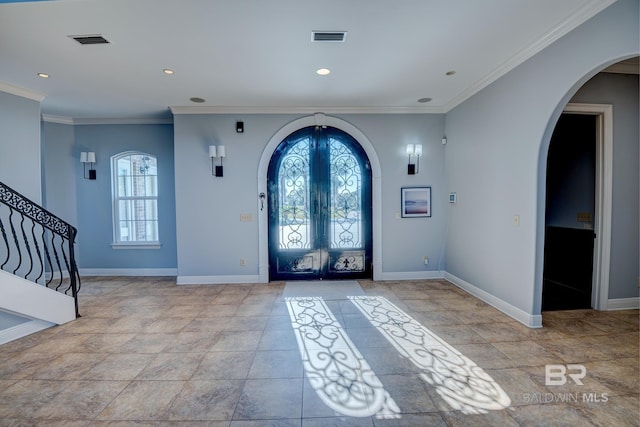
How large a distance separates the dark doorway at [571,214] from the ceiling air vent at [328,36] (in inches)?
118

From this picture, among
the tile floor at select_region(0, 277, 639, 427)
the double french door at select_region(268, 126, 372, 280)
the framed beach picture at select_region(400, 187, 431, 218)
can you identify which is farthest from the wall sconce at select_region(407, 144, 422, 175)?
the tile floor at select_region(0, 277, 639, 427)

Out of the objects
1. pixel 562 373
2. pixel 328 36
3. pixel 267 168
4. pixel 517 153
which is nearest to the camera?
pixel 562 373

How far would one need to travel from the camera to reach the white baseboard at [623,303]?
347 cm

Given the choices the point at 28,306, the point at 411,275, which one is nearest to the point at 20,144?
the point at 28,306

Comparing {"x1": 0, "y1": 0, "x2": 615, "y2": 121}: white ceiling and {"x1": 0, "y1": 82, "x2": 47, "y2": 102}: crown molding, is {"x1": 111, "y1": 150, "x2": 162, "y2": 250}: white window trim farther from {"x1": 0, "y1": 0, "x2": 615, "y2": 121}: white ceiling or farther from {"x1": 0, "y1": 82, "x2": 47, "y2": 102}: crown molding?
{"x1": 0, "y1": 82, "x2": 47, "y2": 102}: crown molding

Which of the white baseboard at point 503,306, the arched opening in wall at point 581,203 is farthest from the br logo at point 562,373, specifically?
the arched opening in wall at point 581,203

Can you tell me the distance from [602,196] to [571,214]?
2.39ft

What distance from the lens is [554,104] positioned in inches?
107

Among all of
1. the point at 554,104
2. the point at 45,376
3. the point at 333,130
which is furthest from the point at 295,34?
the point at 45,376

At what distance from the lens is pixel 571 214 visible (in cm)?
409

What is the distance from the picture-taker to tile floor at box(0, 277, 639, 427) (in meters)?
1.85

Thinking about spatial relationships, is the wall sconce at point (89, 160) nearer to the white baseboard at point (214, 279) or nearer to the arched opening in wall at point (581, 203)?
the white baseboard at point (214, 279)

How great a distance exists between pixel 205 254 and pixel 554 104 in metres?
5.08

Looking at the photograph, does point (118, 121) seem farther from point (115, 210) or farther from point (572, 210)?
point (572, 210)
